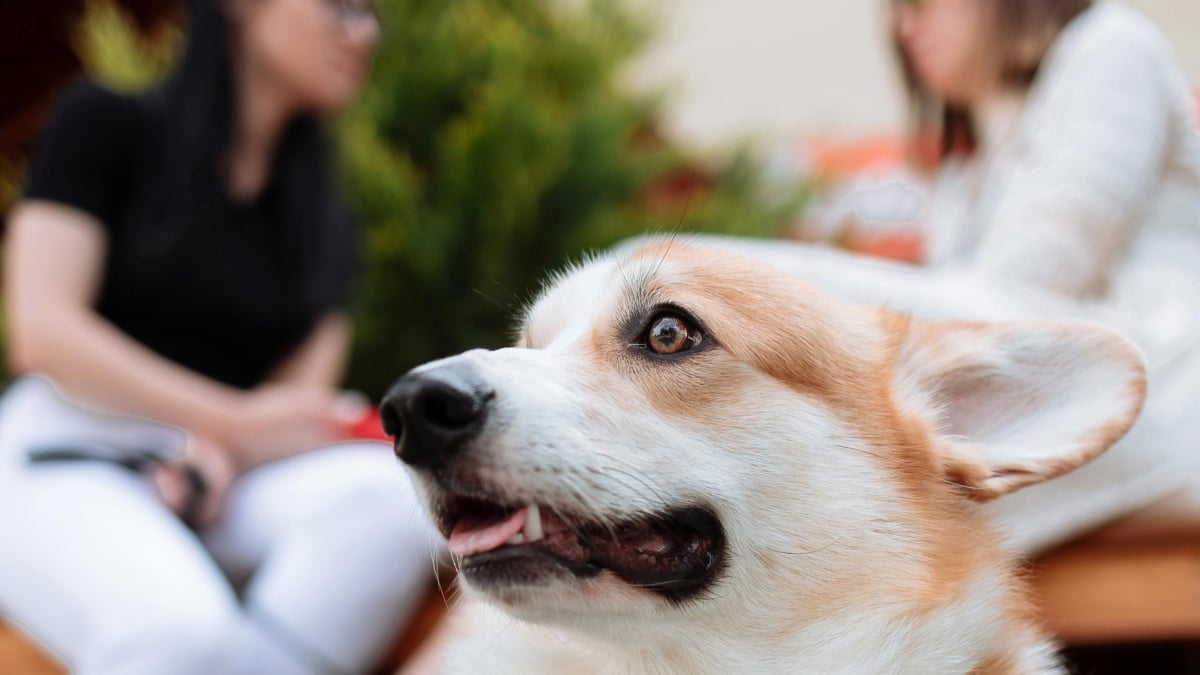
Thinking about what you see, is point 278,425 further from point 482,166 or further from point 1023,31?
point 1023,31

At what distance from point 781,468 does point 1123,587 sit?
2.74 feet

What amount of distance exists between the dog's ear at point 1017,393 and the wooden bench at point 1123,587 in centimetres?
41

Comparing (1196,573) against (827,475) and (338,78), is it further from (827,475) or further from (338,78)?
(338,78)

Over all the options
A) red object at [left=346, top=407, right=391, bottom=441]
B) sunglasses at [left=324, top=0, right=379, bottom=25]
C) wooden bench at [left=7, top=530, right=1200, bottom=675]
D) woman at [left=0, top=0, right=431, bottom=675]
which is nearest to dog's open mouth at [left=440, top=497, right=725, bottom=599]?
woman at [left=0, top=0, right=431, bottom=675]

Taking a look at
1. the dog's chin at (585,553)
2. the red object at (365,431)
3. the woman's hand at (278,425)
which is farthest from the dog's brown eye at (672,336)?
the red object at (365,431)

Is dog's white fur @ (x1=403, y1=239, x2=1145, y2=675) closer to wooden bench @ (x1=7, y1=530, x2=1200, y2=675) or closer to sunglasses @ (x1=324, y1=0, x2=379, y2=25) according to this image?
wooden bench @ (x1=7, y1=530, x2=1200, y2=675)

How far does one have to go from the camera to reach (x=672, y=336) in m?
1.17

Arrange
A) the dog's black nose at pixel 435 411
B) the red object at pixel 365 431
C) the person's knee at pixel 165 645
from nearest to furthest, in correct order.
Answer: the dog's black nose at pixel 435 411 → the person's knee at pixel 165 645 → the red object at pixel 365 431

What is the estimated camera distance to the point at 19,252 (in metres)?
1.88

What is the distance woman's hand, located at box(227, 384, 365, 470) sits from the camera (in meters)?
1.90

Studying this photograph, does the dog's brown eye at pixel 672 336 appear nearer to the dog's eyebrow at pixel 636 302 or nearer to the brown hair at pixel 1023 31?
the dog's eyebrow at pixel 636 302

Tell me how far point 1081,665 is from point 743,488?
125 cm

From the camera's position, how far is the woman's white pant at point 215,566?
1.46 metres

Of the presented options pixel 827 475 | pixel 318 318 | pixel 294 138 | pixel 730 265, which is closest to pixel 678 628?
pixel 827 475
